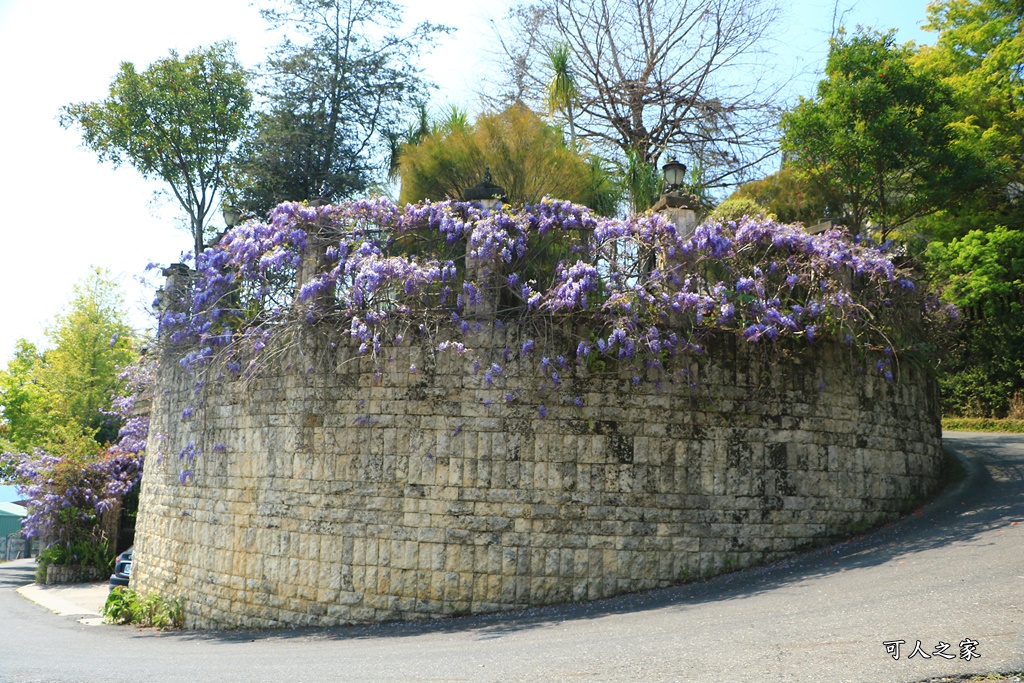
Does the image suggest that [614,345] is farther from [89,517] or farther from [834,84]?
A: [89,517]

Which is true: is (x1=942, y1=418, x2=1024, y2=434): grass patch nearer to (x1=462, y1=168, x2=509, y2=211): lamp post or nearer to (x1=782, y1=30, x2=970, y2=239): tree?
(x1=782, y1=30, x2=970, y2=239): tree

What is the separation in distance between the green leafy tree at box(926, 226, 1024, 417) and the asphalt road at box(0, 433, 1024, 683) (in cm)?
695

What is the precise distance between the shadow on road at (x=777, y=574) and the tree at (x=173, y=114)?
1741 cm

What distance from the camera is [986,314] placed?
16.5m

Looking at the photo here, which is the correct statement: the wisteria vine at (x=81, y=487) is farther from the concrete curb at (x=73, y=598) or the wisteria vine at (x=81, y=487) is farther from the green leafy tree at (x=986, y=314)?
the green leafy tree at (x=986, y=314)

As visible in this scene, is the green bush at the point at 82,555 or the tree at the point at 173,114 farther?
the tree at the point at 173,114

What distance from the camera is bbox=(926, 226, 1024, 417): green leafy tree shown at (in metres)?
15.5

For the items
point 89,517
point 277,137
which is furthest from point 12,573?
point 277,137

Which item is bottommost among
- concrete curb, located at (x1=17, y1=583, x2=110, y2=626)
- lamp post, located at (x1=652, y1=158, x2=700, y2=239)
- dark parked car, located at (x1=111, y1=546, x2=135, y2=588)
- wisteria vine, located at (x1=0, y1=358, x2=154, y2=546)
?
concrete curb, located at (x1=17, y1=583, x2=110, y2=626)

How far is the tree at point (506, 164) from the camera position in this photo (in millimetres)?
14719

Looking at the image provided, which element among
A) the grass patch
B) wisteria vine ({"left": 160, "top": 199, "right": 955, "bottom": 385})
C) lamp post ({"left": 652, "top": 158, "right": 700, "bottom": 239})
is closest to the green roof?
wisteria vine ({"left": 160, "top": 199, "right": 955, "bottom": 385})

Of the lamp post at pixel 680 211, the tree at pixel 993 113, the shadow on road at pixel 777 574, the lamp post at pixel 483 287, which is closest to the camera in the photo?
the shadow on road at pixel 777 574

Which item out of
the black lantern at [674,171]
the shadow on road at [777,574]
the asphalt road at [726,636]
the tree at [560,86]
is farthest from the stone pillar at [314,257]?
the tree at [560,86]

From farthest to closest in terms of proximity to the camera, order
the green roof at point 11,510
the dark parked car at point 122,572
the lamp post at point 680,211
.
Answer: the green roof at point 11,510 < the dark parked car at point 122,572 < the lamp post at point 680,211
